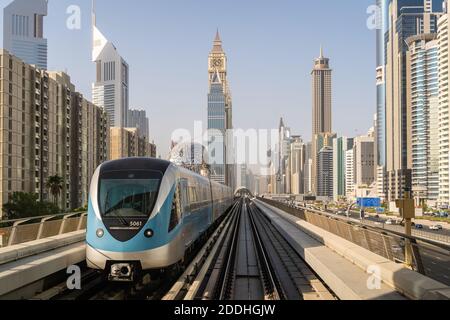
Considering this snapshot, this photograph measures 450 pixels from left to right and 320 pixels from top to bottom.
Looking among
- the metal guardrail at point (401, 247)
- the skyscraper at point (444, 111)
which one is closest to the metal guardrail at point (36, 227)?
the metal guardrail at point (401, 247)

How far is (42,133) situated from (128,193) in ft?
232

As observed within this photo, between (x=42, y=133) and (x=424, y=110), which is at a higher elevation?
(x=424, y=110)

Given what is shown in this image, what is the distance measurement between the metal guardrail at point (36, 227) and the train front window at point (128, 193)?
3359 mm

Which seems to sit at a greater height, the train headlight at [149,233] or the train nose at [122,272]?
the train headlight at [149,233]

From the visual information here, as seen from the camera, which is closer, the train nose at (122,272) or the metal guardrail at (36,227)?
the train nose at (122,272)

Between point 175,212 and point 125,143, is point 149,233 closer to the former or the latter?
point 175,212

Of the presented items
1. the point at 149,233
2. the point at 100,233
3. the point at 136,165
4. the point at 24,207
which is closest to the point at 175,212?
the point at 149,233

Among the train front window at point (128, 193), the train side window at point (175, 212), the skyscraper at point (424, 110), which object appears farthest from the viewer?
the skyscraper at point (424, 110)

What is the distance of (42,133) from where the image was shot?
252 ft

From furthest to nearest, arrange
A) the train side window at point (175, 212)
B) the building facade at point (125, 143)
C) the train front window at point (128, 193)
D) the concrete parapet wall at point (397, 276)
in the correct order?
the building facade at point (125, 143)
the train side window at point (175, 212)
the train front window at point (128, 193)
the concrete parapet wall at point (397, 276)

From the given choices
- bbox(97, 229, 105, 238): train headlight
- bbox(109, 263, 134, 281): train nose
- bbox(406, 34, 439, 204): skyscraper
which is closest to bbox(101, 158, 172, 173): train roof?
bbox(97, 229, 105, 238): train headlight

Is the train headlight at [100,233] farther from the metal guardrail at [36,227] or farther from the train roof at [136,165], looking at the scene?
the metal guardrail at [36,227]

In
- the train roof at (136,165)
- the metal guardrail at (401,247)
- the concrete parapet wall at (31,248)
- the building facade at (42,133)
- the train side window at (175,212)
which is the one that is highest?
the building facade at (42,133)

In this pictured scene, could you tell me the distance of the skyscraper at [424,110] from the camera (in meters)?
161
